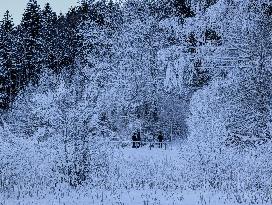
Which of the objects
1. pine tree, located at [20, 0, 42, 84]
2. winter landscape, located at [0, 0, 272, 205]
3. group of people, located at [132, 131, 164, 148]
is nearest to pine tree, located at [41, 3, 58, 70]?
pine tree, located at [20, 0, 42, 84]

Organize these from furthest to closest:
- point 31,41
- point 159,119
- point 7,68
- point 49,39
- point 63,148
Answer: point 49,39
point 31,41
point 7,68
point 159,119
point 63,148

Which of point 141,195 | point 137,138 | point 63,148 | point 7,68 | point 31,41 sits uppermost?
point 31,41

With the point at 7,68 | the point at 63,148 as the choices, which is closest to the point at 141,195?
the point at 63,148

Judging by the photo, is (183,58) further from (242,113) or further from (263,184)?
(263,184)

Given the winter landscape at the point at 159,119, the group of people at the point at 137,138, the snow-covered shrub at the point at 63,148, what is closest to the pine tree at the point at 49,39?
the winter landscape at the point at 159,119

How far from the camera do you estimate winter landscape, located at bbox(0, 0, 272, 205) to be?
495 inches

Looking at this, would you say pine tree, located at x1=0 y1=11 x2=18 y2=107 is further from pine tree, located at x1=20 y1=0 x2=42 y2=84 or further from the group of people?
the group of people

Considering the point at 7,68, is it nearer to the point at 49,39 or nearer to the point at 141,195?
the point at 49,39

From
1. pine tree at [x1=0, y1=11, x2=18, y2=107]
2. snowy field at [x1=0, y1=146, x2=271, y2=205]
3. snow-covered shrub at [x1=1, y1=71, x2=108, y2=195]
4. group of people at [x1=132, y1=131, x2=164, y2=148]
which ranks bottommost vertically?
group of people at [x1=132, y1=131, x2=164, y2=148]

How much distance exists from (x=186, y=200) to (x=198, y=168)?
3.68 m

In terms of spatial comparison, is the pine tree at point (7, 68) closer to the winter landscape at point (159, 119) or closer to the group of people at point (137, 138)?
the winter landscape at point (159, 119)

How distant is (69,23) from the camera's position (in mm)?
62000

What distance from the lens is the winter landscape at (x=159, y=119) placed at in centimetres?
1258

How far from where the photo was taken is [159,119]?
1544 inches
